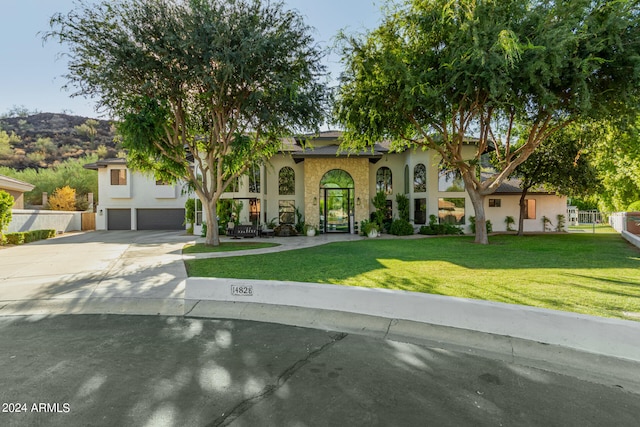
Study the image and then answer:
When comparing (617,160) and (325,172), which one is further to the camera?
(617,160)

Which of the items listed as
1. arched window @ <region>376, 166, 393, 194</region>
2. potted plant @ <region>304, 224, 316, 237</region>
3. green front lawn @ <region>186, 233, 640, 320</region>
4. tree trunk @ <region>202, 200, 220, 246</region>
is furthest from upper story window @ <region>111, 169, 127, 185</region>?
green front lawn @ <region>186, 233, 640, 320</region>

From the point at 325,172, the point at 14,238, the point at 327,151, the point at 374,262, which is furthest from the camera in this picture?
the point at 325,172

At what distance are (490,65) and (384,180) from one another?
1272 centimetres

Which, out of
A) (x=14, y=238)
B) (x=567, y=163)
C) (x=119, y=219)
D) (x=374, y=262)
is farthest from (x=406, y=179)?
(x=119, y=219)

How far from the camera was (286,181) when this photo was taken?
22.1m

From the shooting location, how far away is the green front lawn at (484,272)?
5.45m

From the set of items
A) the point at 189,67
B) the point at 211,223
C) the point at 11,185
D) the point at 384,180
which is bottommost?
the point at 211,223

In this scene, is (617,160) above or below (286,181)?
above

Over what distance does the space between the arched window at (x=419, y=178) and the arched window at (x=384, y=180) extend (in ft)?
6.19

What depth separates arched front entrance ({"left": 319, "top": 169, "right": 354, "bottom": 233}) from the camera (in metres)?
21.2

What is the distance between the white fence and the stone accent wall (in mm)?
17637

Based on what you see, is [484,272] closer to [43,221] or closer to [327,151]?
[327,151]

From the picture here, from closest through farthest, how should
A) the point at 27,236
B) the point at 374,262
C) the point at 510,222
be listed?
the point at 374,262, the point at 27,236, the point at 510,222

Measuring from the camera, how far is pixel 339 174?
21.2 metres
